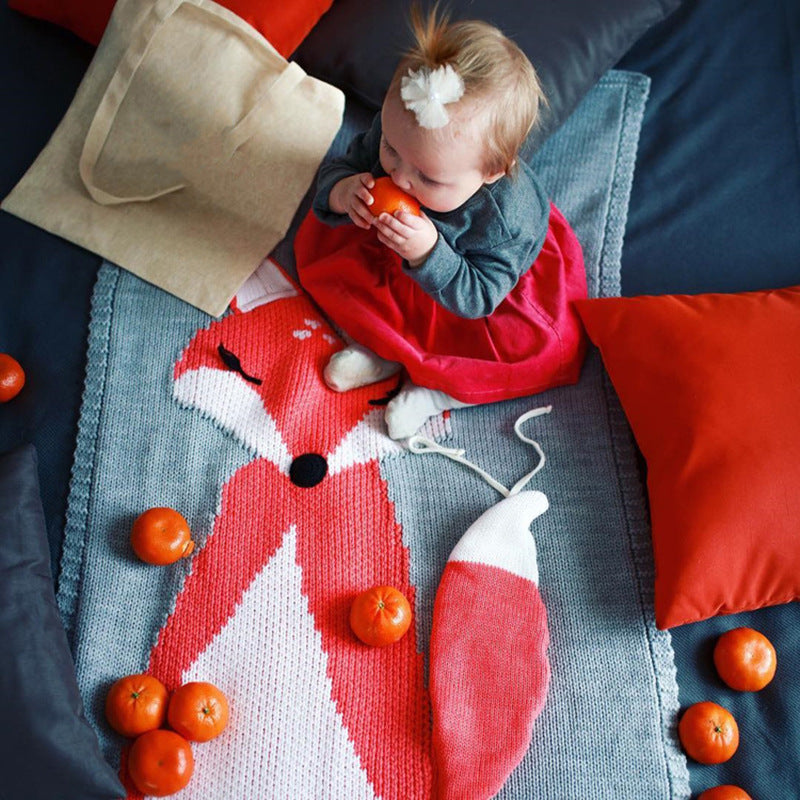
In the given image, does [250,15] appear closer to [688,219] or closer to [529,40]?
[529,40]

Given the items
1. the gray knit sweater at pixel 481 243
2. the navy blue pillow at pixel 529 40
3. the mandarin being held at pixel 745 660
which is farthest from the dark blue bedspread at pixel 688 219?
the gray knit sweater at pixel 481 243

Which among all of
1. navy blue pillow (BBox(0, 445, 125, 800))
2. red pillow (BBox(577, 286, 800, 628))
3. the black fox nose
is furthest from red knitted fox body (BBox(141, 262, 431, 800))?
red pillow (BBox(577, 286, 800, 628))

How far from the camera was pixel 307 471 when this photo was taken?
1118mm

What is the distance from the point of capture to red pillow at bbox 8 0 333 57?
1338mm

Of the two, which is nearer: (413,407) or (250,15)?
(413,407)

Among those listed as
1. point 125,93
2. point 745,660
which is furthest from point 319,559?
point 125,93

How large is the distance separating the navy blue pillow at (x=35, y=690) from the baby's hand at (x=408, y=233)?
517 millimetres

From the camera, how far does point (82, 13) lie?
1394 millimetres

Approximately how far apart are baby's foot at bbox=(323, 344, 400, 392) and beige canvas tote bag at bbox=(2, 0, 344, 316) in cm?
22

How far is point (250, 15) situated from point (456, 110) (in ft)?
1.87

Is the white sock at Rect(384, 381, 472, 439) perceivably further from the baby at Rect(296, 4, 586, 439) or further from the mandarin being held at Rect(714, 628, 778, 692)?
the mandarin being held at Rect(714, 628, 778, 692)

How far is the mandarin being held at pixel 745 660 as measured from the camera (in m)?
1.02

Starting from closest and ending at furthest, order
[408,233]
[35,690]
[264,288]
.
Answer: [35,690], [408,233], [264,288]

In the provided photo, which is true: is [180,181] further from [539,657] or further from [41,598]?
[539,657]
